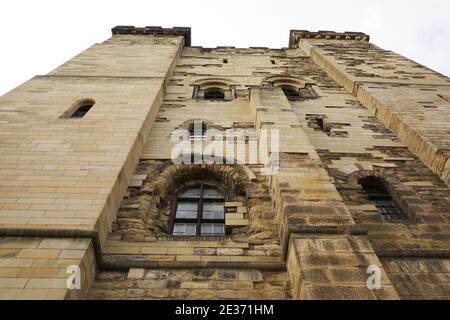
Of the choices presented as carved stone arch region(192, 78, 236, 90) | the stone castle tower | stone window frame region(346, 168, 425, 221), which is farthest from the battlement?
stone window frame region(346, 168, 425, 221)

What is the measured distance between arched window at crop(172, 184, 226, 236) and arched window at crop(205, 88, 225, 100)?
17.7 ft

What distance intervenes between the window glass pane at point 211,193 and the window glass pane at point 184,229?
0.80m

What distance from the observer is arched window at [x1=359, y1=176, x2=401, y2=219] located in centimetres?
628

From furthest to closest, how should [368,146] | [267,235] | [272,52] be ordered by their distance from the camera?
[272,52] → [368,146] → [267,235]

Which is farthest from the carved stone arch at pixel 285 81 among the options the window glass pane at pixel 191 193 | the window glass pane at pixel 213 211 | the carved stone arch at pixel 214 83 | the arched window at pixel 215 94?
the window glass pane at pixel 213 211

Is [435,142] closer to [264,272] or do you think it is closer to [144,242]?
[264,272]

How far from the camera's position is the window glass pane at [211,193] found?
6.56 metres

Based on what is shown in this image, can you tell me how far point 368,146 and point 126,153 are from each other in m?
5.21

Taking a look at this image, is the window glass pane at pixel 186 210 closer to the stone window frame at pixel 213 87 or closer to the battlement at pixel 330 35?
the stone window frame at pixel 213 87

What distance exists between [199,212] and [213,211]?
0.25m

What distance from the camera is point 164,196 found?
643 centimetres

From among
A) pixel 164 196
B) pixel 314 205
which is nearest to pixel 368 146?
pixel 314 205

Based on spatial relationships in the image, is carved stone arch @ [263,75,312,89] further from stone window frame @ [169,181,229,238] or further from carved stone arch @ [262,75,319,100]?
stone window frame @ [169,181,229,238]

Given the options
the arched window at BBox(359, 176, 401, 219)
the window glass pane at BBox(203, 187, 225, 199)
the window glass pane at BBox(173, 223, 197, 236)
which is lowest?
the window glass pane at BBox(173, 223, 197, 236)
